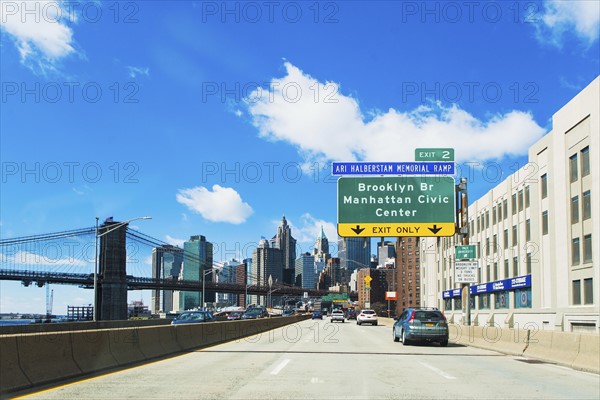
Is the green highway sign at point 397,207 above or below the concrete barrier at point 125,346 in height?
above

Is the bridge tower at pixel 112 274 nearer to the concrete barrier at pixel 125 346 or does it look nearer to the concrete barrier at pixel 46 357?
the concrete barrier at pixel 125 346

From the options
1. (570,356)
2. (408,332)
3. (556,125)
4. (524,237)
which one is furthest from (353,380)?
(524,237)

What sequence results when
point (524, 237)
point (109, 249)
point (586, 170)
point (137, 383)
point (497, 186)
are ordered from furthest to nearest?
point (109, 249) < point (497, 186) < point (524, 237) < point (586, 170) < point (137, 383)

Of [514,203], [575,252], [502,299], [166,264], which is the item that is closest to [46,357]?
[575,252]

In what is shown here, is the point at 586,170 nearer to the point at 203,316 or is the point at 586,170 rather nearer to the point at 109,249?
the point at 203,316

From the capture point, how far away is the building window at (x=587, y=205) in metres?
40.2

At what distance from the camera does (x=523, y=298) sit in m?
55.4

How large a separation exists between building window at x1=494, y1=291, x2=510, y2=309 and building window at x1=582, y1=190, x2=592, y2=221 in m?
21.2

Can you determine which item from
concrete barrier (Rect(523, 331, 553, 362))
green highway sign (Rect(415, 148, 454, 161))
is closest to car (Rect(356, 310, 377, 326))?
green highway sign (Rect(415, 148, 454, 161))

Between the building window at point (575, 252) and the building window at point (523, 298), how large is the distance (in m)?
11.7

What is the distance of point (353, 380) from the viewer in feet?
44.8

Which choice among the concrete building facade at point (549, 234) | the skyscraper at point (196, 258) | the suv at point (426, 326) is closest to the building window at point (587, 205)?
the concrete building facade at point (549, 234)

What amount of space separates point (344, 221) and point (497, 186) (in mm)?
41449

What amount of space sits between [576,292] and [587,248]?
3437mm
